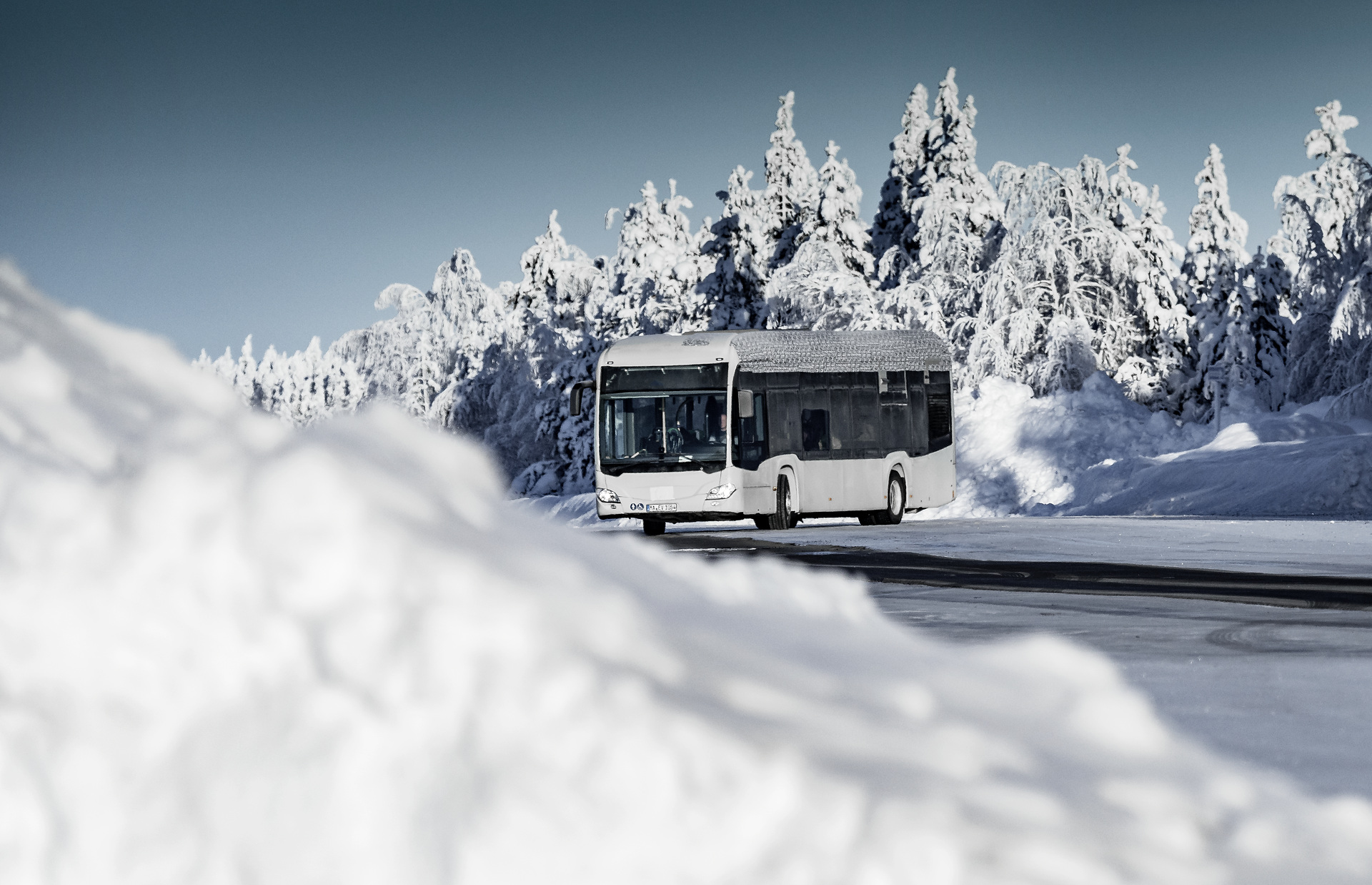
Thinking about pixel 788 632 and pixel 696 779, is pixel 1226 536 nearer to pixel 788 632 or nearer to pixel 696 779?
pixel 788 632

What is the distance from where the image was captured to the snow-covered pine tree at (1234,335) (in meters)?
52.4

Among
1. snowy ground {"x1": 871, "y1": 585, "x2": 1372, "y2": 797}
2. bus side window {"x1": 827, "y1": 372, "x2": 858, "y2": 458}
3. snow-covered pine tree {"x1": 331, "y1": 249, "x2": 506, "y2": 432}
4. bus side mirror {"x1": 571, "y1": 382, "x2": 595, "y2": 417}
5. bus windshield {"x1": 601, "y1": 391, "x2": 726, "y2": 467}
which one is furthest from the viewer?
snow-covered pine tree {"x1": 331, "y1": 249, "x2": 506, "y2": 432}

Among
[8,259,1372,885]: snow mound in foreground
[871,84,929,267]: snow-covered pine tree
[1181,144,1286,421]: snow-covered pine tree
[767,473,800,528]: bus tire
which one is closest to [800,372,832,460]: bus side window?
[767,473,800,528]: bus tire

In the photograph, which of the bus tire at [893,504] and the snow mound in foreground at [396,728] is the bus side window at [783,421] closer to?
the bus tire at [893,504]

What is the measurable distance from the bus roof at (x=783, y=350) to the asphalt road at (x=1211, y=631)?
9157 mm

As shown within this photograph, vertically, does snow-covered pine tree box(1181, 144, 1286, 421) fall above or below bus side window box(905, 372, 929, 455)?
above

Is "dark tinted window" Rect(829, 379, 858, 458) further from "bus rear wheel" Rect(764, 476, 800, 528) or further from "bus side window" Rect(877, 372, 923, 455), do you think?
"bus rear wheel" Rect(764, 476, 800, 528)

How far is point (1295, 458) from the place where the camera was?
26.9 m

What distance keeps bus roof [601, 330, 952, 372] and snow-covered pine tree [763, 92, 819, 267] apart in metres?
41.6

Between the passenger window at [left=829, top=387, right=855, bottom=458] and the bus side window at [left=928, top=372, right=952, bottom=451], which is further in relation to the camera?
the bus side window at [left=928, top=372, right=952, bottom=451]

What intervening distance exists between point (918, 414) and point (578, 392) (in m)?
A: 6.24

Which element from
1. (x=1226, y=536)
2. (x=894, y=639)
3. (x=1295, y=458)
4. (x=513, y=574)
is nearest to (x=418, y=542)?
(x=513, y=574)

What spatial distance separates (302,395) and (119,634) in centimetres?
12388

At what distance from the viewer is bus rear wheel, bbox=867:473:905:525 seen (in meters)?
24.8
